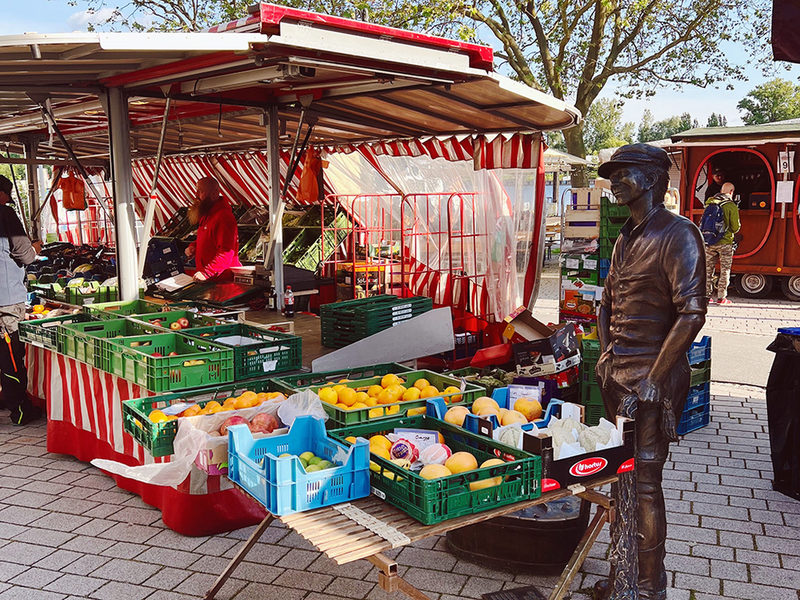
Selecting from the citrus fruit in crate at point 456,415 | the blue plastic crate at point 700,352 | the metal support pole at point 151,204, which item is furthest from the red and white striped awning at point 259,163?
the citrus fruit in crate at point 456,415

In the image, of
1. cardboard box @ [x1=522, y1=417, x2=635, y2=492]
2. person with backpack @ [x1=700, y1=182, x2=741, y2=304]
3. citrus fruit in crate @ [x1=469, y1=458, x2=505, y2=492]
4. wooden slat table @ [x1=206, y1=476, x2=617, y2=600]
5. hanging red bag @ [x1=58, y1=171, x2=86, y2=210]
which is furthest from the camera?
person with backpack @ [x1=700, y1=182, x2=741, y2=304]

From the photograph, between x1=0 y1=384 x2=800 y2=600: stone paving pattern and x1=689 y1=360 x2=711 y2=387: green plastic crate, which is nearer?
x1=0 y1=384 x2=800 y2=600: stone paving pattern

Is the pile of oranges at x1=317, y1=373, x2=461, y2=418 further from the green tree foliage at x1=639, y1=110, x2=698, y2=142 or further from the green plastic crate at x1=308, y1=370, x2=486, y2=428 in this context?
the green tree foliage at x1=639, y1=110, x2=698, y2=142

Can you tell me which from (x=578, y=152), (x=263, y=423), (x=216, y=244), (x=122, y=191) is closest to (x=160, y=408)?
(x=263, y=423)

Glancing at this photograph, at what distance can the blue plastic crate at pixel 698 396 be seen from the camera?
248 inches

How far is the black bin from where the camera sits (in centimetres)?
489

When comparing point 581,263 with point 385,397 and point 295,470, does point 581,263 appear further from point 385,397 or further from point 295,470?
point 295,470

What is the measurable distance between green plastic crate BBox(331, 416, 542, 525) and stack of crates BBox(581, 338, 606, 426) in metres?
3.44

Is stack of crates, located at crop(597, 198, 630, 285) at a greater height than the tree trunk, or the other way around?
the tree trunk

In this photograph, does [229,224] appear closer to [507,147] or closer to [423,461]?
[507,147]

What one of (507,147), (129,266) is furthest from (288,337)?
(507,147)

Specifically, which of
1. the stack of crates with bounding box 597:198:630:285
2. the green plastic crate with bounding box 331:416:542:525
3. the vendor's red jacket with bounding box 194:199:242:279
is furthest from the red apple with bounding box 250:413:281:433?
the vendor's red jacket with bounding box 194:199:242:279

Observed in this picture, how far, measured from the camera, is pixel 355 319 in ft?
21.1

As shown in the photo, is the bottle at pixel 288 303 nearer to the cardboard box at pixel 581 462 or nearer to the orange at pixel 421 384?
the orange at pixel 421 384
